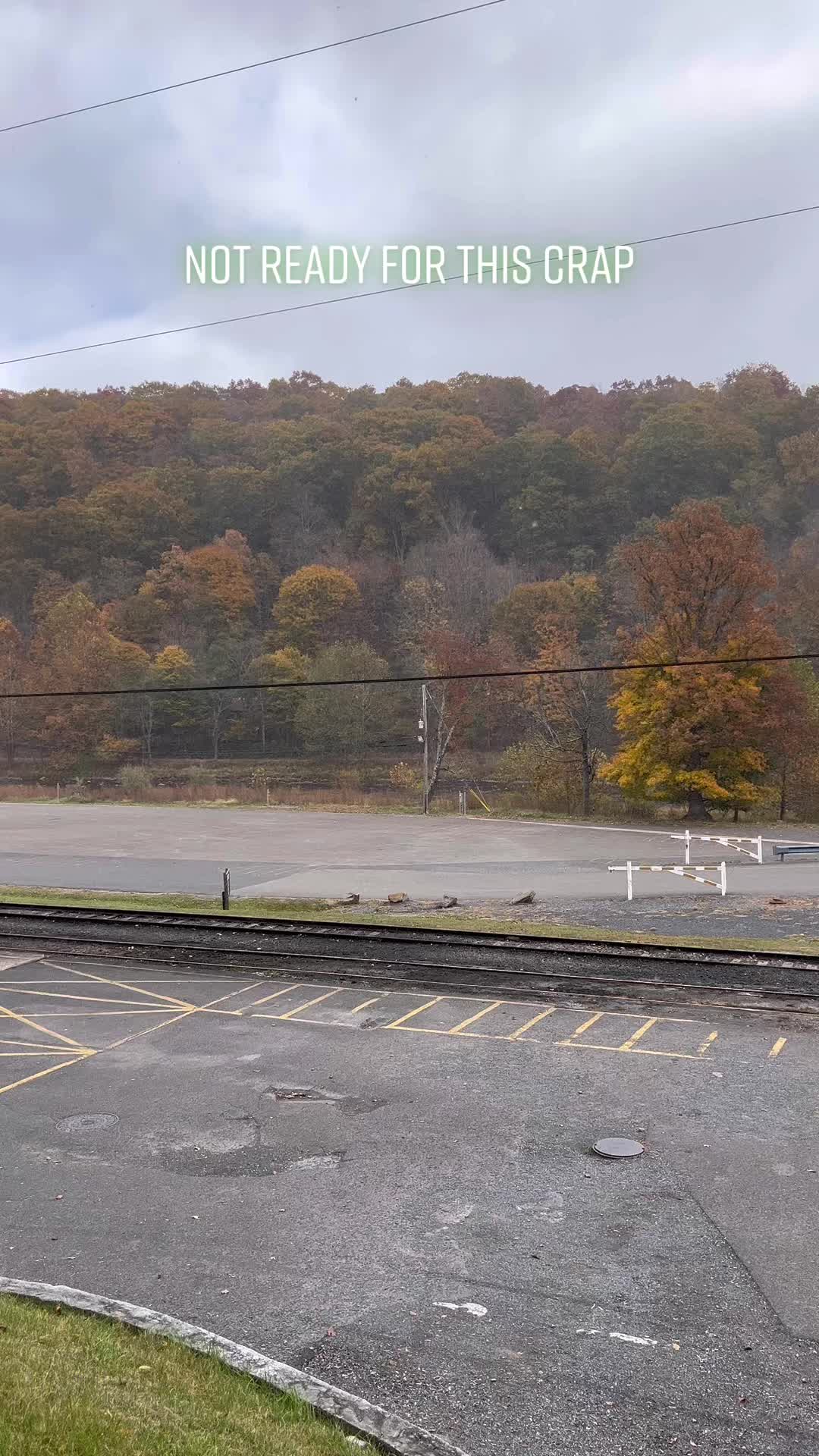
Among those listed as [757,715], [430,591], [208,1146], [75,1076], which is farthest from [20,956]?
[430,591]

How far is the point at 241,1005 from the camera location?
49.1 feet

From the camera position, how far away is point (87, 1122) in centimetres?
1038

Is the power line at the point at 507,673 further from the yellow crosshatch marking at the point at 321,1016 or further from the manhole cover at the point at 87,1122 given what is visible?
the manhole cover at the point at 87,1122

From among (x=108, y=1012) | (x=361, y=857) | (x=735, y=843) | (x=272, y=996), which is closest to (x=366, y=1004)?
(x=272, y=996)

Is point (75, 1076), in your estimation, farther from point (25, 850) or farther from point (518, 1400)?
point (25, 850)

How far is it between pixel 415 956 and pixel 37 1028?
6492 mm

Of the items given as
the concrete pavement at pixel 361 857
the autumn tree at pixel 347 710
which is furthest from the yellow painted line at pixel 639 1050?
the autumn tree at pixel 347 710

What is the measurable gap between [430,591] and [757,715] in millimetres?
53801

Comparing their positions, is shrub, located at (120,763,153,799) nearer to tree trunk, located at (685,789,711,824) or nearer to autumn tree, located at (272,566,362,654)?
autumn tree, located at (272,566,362,654)

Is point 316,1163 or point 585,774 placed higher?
point 585,774

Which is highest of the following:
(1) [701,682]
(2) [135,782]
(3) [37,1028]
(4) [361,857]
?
(1) [701,682]

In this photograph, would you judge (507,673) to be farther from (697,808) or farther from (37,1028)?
(697,808)

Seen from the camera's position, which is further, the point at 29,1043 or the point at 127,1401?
the point at 29,1043

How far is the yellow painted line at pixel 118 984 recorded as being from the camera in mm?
15281
